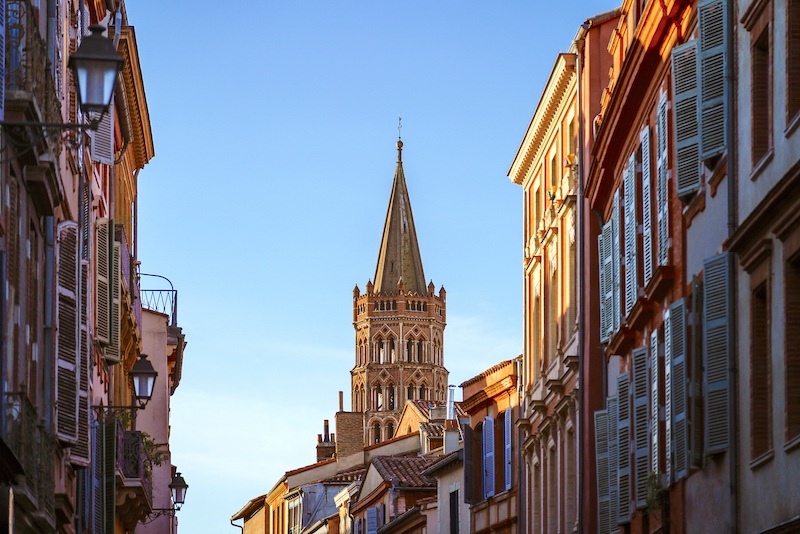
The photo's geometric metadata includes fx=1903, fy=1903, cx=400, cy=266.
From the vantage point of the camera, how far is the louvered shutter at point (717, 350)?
778 inches

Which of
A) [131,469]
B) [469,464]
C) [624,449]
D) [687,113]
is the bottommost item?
[624,449]

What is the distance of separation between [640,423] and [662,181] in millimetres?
3324

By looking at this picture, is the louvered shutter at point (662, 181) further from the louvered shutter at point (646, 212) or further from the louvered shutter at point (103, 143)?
the louvered shutter at point (103, 143)

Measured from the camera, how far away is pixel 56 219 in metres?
23.0

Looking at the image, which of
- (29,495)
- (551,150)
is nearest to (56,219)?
(29,495)

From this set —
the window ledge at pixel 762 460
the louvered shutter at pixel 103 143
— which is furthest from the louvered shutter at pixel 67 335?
the window ledge at pixel 762 460

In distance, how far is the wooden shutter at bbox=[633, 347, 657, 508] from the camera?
82.2 feet

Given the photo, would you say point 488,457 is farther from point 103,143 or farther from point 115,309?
point 103,143

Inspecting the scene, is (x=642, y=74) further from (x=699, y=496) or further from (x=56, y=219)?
(x=56, y=219)

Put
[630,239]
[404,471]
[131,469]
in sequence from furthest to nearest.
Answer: [404,471]
[131,469]
[630,239]

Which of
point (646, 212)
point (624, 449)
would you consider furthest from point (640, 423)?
point (646, 212)

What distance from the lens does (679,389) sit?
71.3 ft

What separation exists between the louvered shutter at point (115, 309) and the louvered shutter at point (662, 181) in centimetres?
984

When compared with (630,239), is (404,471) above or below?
above
